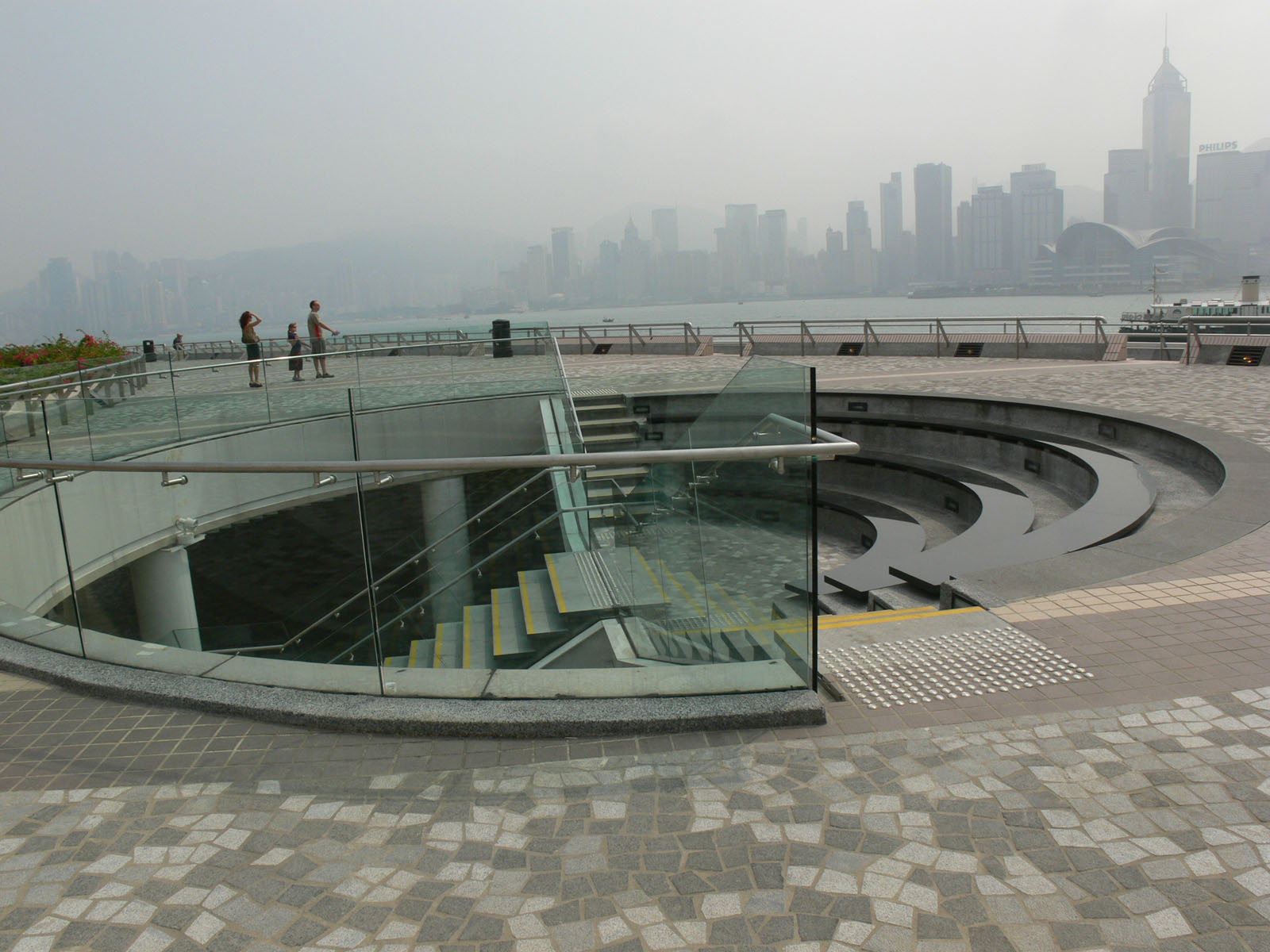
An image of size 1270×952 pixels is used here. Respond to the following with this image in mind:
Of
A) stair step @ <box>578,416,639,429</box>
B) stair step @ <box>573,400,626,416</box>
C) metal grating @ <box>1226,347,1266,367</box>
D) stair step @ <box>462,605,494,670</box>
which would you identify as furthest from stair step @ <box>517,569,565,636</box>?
metal grating @ <box>1226,347,1266,367</box>

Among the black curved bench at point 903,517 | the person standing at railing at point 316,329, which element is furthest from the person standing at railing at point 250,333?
the black curved bench at point 903,517

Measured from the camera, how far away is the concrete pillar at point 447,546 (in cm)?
430

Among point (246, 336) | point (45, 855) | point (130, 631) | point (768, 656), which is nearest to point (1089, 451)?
point (768, 656)

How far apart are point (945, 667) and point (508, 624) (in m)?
2.03

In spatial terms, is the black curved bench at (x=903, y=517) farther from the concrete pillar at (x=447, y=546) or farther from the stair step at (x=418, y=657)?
the stair step at (x=418, y=657)

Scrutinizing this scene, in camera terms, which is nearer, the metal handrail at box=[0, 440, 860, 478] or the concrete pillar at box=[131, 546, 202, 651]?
the metal handrail at box=[0, 440, 860, 478]

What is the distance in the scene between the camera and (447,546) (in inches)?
173

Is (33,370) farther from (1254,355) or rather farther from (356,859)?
(1254,355)

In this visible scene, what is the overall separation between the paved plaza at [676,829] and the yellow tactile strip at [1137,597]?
2.82 feet

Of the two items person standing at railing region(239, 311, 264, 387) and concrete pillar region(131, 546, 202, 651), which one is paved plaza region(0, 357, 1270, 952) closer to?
concrete pillar region(131, 546, 202, 651)

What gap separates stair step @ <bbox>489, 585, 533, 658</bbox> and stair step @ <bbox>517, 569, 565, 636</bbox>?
0.03 metres

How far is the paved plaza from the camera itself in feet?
8.02

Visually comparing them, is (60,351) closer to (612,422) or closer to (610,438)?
(612,422)

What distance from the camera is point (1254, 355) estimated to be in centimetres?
1945
